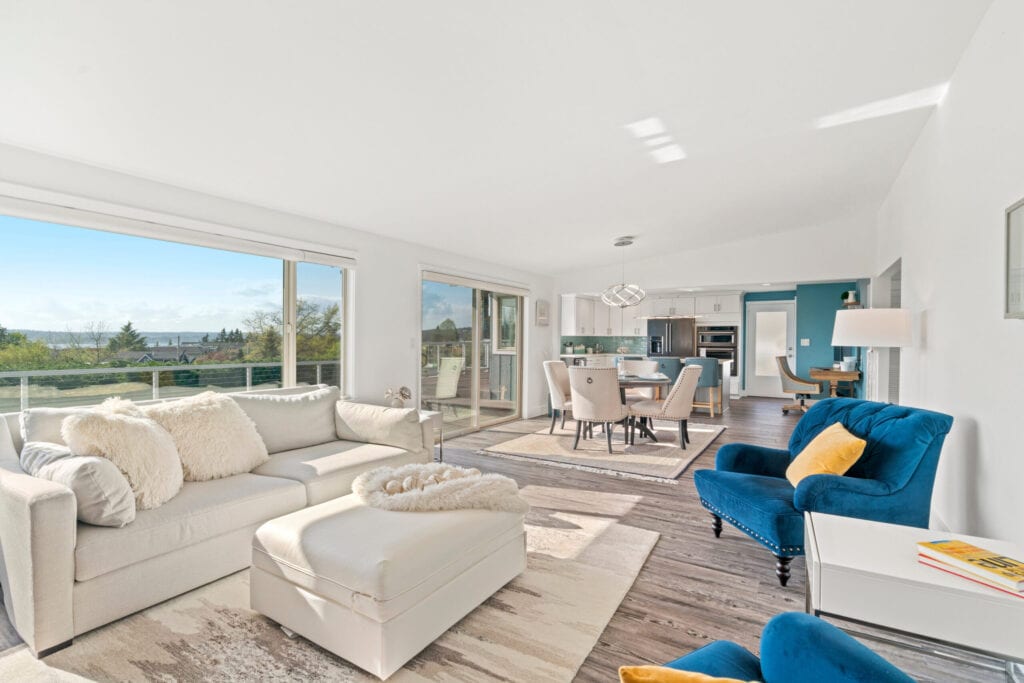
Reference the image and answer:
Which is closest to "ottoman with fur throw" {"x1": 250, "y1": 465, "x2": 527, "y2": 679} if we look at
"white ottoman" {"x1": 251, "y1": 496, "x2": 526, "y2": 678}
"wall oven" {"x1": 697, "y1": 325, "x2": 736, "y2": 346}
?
"white ottoman" {"x1": 251, "y1": 496, "x2": 526, "y2": 678}

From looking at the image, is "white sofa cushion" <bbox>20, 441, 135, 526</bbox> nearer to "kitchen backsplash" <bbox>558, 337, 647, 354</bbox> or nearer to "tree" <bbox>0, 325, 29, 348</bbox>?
"tree" <bbox>0, 325, 29, 348</bbox>

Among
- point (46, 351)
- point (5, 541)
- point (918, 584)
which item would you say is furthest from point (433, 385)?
point (918, 584)

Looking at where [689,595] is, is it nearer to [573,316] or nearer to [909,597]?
[909,597]

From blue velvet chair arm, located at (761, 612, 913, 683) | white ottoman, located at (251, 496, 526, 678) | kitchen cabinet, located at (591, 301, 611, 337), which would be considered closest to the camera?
blue velvet chair arm, located at (761, 612, 913, 683)

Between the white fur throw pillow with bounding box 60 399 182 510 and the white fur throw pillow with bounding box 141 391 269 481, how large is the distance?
203 millimetres

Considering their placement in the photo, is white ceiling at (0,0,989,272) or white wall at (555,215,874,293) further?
white wall at (555,215,874,293)

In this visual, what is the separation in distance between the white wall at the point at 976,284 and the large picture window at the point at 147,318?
4.35 meters

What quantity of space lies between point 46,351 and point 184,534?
1750 mm

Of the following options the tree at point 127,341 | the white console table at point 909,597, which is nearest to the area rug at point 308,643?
the white console table at point 909,597

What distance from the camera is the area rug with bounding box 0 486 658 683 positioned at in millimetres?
1805

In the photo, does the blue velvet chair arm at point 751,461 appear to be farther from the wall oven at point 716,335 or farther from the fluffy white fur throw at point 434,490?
the wall oven at point 716,335

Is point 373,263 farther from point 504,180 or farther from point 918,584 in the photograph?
point 918,584

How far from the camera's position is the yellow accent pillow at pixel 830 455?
2.43m

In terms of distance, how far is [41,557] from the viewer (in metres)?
1.86
